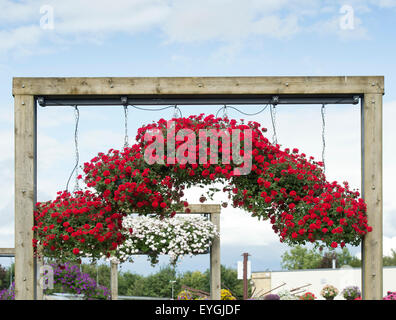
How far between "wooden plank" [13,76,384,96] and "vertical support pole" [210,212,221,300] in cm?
431

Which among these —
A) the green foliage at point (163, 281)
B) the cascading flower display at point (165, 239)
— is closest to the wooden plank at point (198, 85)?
the cascading flower display at point (165, 239)

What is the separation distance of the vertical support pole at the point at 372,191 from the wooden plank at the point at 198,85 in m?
0.29

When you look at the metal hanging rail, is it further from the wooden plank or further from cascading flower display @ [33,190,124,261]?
cascading flower display @ [33,190,124,261]

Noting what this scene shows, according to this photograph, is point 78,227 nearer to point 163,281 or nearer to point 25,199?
point 25,199

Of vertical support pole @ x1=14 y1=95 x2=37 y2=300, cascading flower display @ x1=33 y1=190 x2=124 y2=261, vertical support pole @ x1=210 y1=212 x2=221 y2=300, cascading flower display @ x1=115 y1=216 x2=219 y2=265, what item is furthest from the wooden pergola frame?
vertical support pole @ x1=210 y1=212 x2=221 y2=300

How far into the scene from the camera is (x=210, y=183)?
5.91 meters

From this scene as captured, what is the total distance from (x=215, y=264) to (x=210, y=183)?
4097 mm

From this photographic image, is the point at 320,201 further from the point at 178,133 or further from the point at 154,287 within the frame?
the point at 154,287

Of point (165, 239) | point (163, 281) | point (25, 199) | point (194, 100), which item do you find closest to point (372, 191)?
point (194, 100)

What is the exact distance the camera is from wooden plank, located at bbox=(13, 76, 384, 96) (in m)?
6.02

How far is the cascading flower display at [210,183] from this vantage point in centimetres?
573

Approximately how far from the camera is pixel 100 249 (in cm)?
598
